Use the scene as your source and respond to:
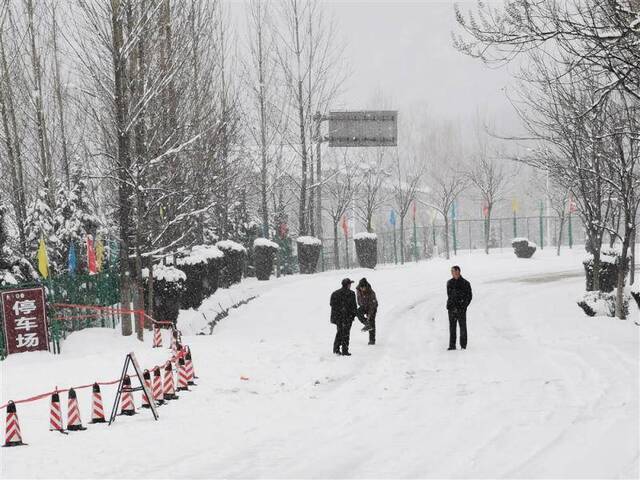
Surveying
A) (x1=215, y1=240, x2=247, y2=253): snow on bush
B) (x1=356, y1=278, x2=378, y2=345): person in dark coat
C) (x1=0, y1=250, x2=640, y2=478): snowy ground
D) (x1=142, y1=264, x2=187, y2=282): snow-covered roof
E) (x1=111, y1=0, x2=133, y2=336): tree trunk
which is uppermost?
(x1=111, y1=0, x2=133, y2=336): tree trunk

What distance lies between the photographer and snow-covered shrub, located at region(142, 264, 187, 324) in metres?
21.1

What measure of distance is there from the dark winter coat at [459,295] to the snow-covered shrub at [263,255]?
56.7 ft

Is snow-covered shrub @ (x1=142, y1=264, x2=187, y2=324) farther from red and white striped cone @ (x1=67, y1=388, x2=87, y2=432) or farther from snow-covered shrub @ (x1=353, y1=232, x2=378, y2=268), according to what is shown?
snow-covered shrub @ (x1=353, y1=232, x2=378, y2=268)

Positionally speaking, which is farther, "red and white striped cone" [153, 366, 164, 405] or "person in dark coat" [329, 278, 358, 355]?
"person in dark coat" [329, 278, 358, 355]

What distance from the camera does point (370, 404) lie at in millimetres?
11312

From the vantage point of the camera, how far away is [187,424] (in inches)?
410

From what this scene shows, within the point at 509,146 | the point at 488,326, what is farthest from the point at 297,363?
the point at 509,146

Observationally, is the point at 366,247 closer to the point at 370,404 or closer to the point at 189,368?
the point at 189,368

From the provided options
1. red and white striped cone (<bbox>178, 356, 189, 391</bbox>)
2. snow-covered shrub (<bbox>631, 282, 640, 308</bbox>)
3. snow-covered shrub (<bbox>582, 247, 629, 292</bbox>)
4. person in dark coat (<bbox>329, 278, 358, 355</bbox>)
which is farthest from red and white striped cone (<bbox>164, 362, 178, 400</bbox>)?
snow-covered shrub (<bbox>582, 247, 629, 292</bbox>)

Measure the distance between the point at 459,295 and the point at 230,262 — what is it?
16.6m

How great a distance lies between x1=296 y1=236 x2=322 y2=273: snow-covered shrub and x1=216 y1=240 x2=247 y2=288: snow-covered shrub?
3.40 meters

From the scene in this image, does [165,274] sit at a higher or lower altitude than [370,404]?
higher

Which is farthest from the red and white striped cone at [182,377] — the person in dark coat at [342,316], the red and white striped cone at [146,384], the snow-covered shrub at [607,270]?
the snow-covered shrub at [607,270]

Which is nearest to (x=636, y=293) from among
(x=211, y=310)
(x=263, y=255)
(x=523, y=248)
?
(x=211, y=310)
